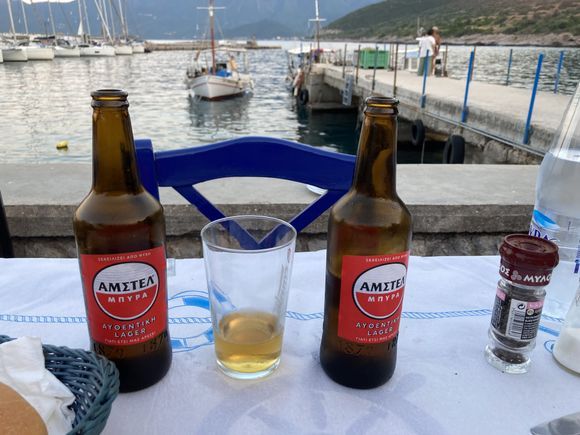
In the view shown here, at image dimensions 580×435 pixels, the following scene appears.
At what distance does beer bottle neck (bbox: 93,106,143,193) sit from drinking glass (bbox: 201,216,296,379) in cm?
15

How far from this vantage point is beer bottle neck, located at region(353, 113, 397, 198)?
75cm

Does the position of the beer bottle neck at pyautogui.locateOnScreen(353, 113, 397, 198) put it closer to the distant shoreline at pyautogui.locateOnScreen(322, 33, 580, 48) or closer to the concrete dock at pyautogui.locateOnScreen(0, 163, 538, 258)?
the concrete dock at pyautogui.locateOnScreen(0, 163, 538, 258)

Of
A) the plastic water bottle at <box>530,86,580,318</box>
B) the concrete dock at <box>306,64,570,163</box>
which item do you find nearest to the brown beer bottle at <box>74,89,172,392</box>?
the plastic water bottle at <box>530,86,580,318</box>

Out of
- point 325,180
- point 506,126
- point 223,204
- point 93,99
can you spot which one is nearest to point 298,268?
point 325,180

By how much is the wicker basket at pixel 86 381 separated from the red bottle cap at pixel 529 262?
2.12 ft

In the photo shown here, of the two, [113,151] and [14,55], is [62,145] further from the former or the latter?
[14,55]

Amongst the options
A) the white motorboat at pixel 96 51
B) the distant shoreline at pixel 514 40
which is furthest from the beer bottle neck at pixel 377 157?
the white motorboat at pixel 96 51

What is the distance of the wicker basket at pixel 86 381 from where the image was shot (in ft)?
1.98

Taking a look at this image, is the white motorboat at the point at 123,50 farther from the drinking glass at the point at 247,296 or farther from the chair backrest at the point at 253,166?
the drinking glass at the point at 247,296

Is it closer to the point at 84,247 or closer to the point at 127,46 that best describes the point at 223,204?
the point at 84,247

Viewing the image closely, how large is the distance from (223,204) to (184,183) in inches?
36.2

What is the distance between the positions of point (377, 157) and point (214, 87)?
2368 cm

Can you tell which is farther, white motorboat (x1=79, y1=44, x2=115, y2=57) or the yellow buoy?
white motorboat (x1=79, y1=44, x2=115, y2=57)

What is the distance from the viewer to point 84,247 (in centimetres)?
73
